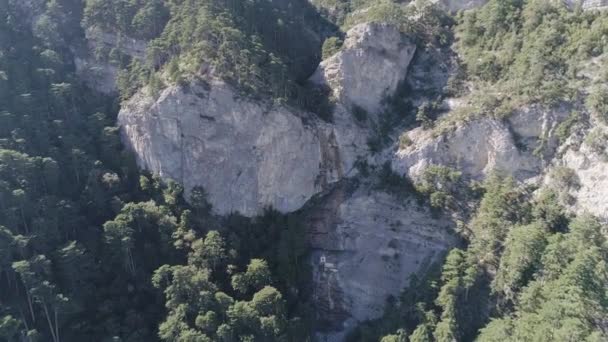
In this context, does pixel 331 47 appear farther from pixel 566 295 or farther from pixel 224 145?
pixel 566 295

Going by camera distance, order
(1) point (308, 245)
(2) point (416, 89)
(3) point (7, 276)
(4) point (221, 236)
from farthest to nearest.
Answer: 1. (2) point (416, 89)
2. (1) point (308, 245)
3. (4) point (221, 236)
4. (3) point (7, 276)

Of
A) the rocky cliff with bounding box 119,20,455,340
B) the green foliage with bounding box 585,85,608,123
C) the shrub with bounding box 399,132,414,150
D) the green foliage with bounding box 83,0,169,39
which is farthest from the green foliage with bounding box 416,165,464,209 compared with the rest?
the green foliage with bounding box 83,0,169,39

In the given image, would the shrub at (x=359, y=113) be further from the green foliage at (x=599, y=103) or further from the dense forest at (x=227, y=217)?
the green foliage at (x=599, y=103)

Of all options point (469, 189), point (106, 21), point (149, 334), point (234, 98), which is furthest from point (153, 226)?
point (469, 189)

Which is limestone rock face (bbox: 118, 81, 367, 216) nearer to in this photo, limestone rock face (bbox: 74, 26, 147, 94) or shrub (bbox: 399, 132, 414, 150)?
limestone rock face (bbox: 74, 26, 147, 94)

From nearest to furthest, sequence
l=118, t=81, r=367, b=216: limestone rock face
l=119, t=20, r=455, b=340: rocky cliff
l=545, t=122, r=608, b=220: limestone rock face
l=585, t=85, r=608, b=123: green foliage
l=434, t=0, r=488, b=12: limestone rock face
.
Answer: l=545, t=122, r=608, b=220: limestone rock face → l=585, t=85, r=608, b=123: green foliage → l=119, t=20, r=455, b=340: rocky cliff → l=118, t=81, r=367, b=216: limestone rock face → l=434, t=0, r=488, b=12: limestone rock face

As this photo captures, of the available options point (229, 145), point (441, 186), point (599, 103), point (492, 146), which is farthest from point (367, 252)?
point (599, 103)

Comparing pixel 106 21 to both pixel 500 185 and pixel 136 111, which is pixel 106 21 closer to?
→ pixel 136 111
